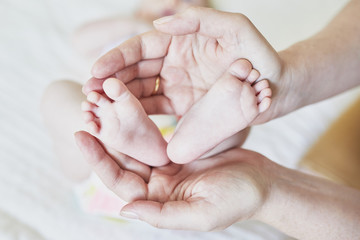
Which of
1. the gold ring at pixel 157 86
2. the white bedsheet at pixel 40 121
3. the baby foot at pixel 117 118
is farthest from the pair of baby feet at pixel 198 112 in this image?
the white bedsheet at pixel 40 121

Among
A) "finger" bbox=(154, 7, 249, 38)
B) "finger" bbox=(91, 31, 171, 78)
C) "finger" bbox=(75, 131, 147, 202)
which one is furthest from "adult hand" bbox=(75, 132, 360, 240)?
"finger" bbox=(154, 7, 249, 38)

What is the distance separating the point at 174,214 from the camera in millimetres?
609

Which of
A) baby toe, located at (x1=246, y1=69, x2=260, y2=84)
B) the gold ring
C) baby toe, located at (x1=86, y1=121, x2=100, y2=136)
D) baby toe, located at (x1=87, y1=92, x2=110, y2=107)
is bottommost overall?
baby toe, located at (x1=246, y1=69, x2=260, y2=84)

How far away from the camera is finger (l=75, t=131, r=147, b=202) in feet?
2.13

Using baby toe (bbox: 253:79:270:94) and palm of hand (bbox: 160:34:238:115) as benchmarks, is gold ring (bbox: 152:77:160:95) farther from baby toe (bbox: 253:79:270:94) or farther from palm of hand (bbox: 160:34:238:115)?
baby toe (bbox: 253:79:270:94)

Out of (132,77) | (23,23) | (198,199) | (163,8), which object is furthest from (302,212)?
(23,23)

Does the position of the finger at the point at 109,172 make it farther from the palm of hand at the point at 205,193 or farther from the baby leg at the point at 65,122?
the baby leg at the point at 65,122

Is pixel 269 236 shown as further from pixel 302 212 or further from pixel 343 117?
pixel 343 117

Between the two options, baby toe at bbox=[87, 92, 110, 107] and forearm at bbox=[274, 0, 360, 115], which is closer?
baby toe at bbox=[87, 92, 110, 107]

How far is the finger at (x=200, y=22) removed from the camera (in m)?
0.61

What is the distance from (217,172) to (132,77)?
230 mm

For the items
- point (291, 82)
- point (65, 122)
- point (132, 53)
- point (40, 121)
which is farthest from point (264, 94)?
point (40, 121)

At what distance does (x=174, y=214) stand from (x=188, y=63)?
29 centimetres

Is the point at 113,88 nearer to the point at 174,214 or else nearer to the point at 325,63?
the point at 174,214
